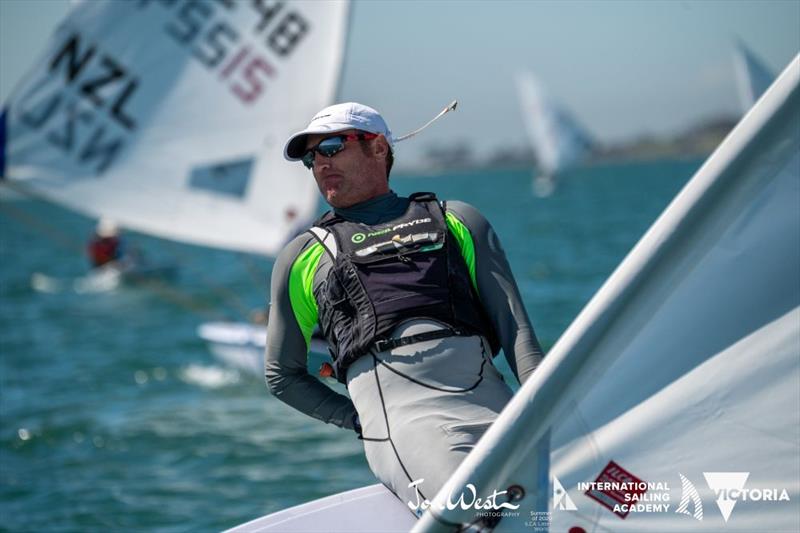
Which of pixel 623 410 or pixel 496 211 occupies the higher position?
pixel 623 410

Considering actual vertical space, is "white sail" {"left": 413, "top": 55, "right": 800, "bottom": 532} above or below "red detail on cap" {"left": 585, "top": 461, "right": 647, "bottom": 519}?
above

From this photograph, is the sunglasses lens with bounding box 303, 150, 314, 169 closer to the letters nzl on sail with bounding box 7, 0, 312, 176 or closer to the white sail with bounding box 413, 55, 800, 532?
the white sail with bounding box 413, 55, 800, 532

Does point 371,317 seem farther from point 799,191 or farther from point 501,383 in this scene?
point 799,191

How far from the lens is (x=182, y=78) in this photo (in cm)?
1076

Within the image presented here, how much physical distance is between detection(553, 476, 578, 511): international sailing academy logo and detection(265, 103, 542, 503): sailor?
0.36m

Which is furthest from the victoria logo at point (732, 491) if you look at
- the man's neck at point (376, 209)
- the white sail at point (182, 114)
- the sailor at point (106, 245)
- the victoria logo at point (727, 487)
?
the sailor at point (106, 245)

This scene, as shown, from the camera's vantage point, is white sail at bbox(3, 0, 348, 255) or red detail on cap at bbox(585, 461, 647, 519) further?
white sail at bbox(3, 0, 348, 255)

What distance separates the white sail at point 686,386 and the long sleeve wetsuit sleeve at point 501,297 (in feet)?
1.85

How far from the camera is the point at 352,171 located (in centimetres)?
236

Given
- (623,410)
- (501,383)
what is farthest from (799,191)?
(501,383)

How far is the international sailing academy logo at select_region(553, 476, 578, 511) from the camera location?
1.67m

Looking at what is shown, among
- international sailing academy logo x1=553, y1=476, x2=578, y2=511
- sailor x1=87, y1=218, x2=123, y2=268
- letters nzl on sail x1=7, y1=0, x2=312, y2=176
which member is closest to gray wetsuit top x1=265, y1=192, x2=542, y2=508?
international sailing academy logo x1=553, y1=476, x2=578, y2=511

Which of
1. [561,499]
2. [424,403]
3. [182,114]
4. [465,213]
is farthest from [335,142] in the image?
[182,114]

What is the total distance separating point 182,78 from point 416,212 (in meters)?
8.91
